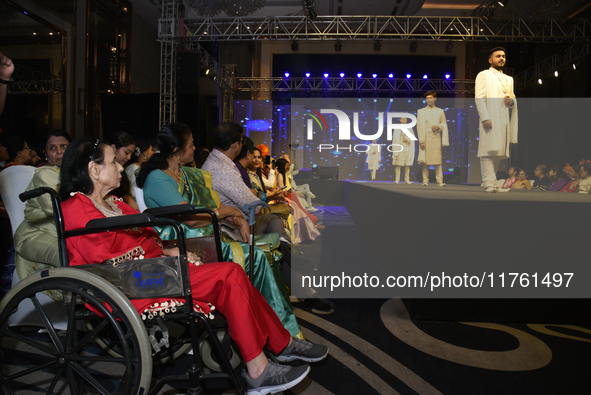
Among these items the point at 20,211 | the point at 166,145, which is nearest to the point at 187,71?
the point at 166,145

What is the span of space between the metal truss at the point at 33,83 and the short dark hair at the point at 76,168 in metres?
4.96

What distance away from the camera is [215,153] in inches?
90.0

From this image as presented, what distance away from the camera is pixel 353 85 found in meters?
9.84

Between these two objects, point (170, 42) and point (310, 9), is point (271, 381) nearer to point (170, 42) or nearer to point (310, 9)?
point (310, 9)

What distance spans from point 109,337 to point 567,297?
2.26 meters

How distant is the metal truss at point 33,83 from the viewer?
5.16m

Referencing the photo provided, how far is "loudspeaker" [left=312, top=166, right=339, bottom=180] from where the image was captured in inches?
262

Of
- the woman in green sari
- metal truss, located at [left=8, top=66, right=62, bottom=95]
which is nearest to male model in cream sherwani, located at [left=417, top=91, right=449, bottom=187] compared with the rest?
the woman in green sari

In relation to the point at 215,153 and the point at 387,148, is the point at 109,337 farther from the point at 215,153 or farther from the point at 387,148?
the point at 387,148

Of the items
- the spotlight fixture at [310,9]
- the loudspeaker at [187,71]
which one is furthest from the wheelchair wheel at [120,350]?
the spotlight fixture at [310,9]

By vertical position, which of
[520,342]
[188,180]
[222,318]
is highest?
[188,180]

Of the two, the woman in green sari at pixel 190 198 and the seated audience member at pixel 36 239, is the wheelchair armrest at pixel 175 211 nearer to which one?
the woman in green sari at pixel 190 198

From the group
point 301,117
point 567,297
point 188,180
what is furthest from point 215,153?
point 301,117

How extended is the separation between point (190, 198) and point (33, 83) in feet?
16.3
